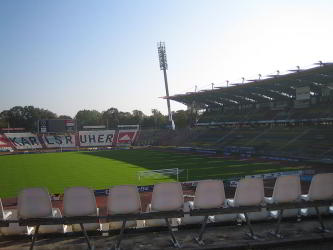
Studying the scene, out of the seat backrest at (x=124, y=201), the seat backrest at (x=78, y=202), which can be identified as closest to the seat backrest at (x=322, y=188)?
the seat backrest at (x=124, y=201)

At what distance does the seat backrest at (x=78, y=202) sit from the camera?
515cm

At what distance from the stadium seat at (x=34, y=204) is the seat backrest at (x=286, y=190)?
151 inches

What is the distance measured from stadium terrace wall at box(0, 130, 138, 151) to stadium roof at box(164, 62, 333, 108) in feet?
51.4

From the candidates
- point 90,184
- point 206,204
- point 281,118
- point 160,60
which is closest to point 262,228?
point 206,204

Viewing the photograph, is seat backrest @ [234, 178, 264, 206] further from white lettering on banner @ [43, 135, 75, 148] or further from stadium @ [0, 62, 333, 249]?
white lettering on banner @ [43, 135, 75, 148]

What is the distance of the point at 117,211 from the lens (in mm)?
5234

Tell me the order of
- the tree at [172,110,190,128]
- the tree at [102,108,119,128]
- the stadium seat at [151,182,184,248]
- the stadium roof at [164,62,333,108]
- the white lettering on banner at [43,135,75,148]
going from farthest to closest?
the tree at [102,108,119,128], the tree at [172,110,190,128], the white lettering on banner at [43,135,75,148], the stadium roof at [164,62,333,108], the stadium seat at [151,182,184,248]

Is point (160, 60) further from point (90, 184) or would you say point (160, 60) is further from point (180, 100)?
point (90, 184)

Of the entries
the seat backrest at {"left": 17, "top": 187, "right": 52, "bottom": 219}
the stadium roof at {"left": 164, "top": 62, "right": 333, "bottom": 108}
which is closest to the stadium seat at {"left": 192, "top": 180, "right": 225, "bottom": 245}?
the seat backrest at {"left": 17, "top": 187, "right": 52, "bottom": 219}

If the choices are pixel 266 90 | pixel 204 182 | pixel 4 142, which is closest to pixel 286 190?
pixel 204 182

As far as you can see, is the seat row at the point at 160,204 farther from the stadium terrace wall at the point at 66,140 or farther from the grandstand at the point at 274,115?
the stadium terrace wall at the point at 66,140

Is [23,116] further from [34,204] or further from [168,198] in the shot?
[168,198]

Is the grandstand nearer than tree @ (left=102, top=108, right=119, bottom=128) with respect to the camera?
Yes

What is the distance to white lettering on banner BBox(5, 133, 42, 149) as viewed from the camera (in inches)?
2630
